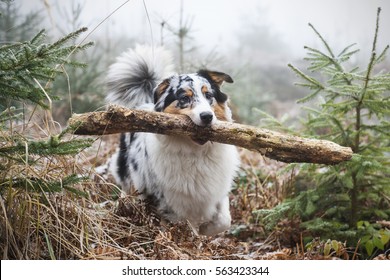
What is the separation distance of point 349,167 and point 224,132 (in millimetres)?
858

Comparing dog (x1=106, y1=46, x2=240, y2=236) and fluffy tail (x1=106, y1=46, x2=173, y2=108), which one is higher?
fluffy tail (x1=106, y1=46, x2=173, y2=108)

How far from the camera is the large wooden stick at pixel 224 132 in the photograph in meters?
1.90

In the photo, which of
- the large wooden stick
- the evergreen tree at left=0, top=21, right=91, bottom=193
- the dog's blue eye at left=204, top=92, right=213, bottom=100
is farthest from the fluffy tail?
the evergreen tree at left=0, top=21, right=91, bottom=193

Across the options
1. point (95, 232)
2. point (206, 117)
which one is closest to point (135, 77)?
point (206, 117)

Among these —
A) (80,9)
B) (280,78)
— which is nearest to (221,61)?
(80,9)

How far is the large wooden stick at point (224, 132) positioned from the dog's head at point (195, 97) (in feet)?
0.23

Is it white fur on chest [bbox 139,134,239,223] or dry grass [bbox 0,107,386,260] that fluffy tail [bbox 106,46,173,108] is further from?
dry grass [bbox 0,107,386,260]

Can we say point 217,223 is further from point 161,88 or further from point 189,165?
point 161,88

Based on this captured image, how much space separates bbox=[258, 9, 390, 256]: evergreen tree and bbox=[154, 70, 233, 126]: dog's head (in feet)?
1.46

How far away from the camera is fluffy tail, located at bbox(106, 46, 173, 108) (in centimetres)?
282

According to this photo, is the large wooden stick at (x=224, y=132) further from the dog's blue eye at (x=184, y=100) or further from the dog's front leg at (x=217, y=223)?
the dog's front leg at (x=217, y=223)

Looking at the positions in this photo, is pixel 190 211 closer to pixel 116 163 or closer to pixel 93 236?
pixel 93 236

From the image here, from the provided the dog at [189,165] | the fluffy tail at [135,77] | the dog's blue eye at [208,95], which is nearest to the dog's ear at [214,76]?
the dog at [189,165]

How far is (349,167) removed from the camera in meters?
2.40
